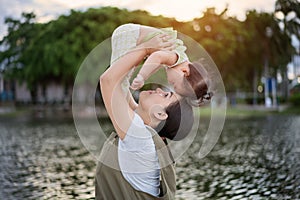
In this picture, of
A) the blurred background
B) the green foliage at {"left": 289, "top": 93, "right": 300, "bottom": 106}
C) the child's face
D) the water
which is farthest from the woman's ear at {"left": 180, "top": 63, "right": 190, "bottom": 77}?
the green foliage at {"left": 289, "top": 93, "right": 300, "bottom": 106}

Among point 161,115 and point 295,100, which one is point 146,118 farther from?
point 295,100

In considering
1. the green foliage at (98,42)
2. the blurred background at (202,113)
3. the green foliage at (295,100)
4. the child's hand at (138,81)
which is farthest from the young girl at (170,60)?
the green foliage at (295,100)

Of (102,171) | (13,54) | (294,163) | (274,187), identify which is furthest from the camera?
(13,54)

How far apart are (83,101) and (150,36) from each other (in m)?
0.52

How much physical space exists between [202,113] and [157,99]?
2307 millimetres

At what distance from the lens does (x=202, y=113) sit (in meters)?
4.45

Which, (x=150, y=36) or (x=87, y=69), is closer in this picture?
(x=150, y=36)

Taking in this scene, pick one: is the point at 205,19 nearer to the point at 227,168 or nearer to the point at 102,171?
the point at 227,168

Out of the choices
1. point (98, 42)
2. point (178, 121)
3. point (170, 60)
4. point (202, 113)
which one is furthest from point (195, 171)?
point (98, 42)

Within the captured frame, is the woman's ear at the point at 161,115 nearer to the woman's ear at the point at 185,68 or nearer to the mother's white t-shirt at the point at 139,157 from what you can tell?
the mother's white t-shirt at the point at 139,157

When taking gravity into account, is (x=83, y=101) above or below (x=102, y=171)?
above

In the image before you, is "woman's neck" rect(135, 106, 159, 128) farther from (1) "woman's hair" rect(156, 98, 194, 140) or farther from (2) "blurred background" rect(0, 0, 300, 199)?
(2) "blurred background" rect(0, 0, 300, 199)

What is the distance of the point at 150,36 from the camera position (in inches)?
82.0

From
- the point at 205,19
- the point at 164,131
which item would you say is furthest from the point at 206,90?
the point at 205,19
